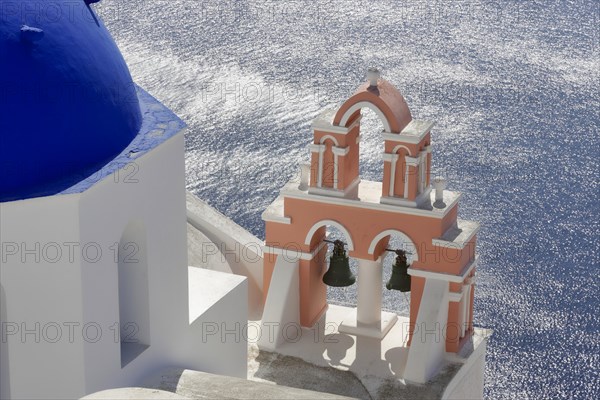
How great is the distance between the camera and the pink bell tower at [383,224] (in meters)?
16.2

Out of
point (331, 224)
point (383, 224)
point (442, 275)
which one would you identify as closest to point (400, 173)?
point (383, 224)

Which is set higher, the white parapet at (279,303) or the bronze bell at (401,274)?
the bronze bell at (401,274)

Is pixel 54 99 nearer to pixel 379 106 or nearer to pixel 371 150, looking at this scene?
pixel 379 106

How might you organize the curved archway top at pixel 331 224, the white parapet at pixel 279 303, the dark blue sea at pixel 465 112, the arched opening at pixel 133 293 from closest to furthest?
the arched opening at pixel 133 293
the curved archway top at pixel 331 224
the white parapet at pixel 279 303
the dark blue sea at pixel 465 112

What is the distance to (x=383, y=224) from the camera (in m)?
16.5

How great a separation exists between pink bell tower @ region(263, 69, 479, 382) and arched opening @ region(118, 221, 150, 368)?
4.16 m

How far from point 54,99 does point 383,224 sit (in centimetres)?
608

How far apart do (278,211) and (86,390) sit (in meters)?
5.74

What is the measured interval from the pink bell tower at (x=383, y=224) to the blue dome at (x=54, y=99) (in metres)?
4.70

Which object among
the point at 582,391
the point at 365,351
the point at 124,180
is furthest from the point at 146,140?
the point at 582,391

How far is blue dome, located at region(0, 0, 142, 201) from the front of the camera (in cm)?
1125

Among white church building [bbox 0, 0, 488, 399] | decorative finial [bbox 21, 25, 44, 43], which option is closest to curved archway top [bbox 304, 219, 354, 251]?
→ white church building [bbox 0, 0, 488, 399]

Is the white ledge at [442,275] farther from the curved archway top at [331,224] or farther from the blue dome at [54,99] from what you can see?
the blue dome at [54,99]

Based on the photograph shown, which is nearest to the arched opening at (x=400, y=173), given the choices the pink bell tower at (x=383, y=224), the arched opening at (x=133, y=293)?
the pink bell tower at (x=383, y=224)
